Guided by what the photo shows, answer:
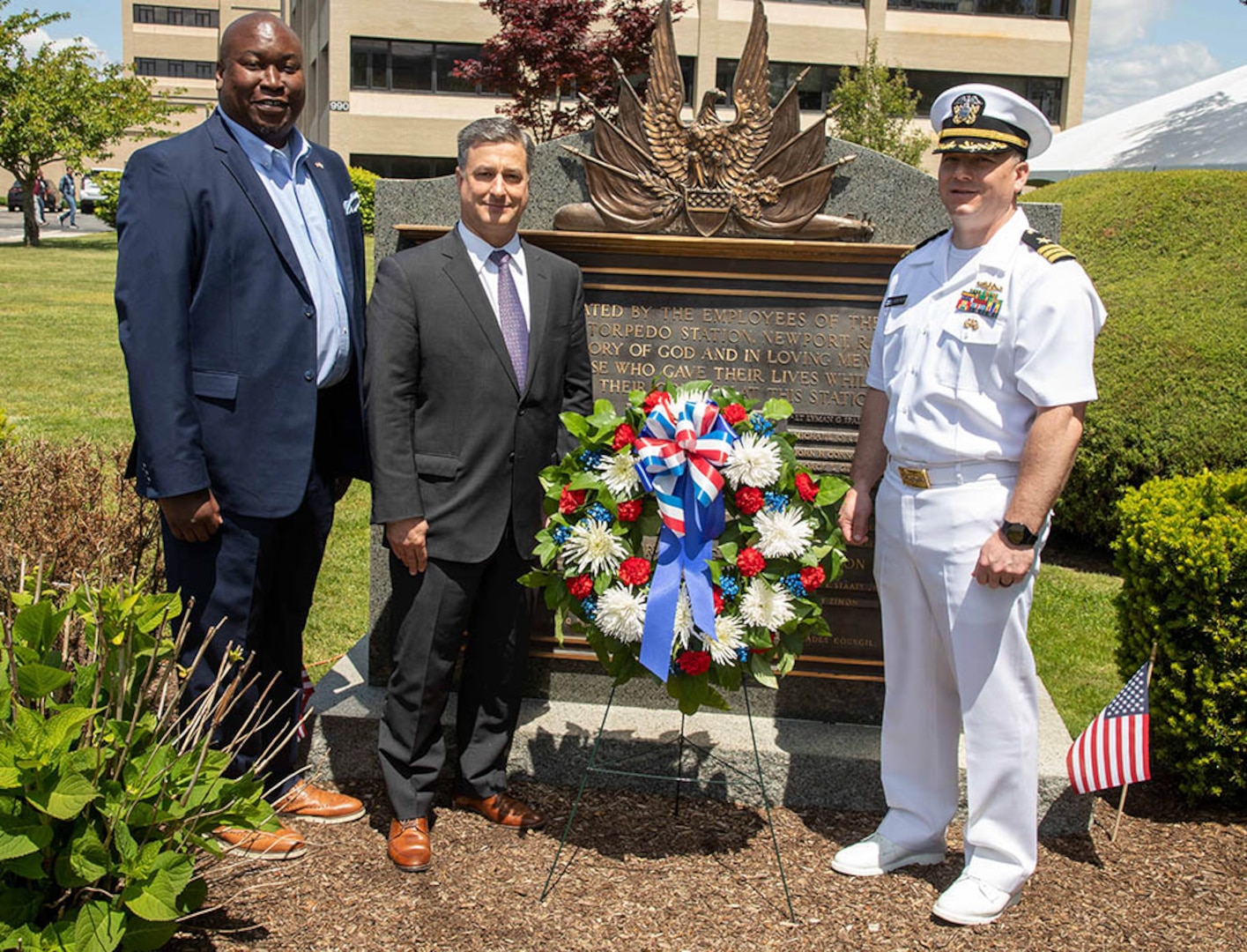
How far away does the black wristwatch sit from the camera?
3.28 meters

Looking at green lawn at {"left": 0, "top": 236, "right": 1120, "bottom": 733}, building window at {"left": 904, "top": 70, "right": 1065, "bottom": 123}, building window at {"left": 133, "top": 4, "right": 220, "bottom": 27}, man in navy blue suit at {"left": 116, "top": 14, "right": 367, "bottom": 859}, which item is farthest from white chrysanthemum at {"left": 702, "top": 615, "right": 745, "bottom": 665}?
building window at {"left": 133, "top": 4, "right": 220, "bottom": 27}

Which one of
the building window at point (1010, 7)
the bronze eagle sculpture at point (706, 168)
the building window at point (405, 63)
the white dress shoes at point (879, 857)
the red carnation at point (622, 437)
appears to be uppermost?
the building window at point (1010, 7)

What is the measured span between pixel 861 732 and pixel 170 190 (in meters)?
3.09

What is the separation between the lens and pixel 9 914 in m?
2.70

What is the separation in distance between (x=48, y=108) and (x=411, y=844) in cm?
2839

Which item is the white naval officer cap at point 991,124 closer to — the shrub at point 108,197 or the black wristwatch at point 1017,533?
the black wristwatch at point 1017,533

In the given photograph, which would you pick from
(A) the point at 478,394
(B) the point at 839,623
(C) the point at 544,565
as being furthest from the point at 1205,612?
(A) the point at 478,394

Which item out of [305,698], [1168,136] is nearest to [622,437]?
[305,698]

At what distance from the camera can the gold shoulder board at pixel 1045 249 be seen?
3.34 meters

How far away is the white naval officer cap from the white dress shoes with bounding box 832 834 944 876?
2.23m

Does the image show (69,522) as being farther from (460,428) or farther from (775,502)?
(775,502)

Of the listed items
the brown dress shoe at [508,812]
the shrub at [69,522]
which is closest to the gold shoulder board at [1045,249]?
the brown dress shoe at [508,812]

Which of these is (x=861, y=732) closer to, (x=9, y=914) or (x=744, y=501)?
(x=744, y=501)

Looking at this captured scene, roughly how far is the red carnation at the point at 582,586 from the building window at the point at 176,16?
76.3 m
